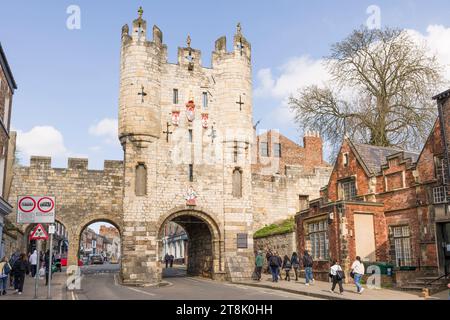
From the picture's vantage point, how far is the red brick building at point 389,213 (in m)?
23.0

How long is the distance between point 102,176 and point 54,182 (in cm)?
316

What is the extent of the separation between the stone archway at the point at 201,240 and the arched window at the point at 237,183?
2287 millimetres

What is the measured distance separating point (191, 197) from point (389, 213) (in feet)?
37.0

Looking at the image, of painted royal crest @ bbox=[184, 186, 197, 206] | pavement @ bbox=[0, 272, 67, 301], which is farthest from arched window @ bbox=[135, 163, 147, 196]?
pavement @ bbox=[0, 272, 67, 301]

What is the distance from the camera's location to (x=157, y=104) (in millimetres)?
29422

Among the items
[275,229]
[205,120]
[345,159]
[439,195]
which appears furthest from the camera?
[275,229]

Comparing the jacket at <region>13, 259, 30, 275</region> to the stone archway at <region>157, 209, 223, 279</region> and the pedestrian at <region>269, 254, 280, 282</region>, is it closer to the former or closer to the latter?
the stone archway at <region>157, 209, 223, 279</region>

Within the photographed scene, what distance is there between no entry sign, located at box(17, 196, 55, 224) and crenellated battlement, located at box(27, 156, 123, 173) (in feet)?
56.9

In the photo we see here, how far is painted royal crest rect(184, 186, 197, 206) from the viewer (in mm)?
29312

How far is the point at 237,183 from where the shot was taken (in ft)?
101

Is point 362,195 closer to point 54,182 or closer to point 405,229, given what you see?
point 405,229

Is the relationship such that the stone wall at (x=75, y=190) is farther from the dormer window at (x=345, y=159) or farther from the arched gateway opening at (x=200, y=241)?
the dormer window at (x=345, y=159)

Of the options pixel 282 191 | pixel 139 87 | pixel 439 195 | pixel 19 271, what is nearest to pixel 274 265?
pixel 439 195

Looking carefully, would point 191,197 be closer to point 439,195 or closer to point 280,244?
point 280,244
